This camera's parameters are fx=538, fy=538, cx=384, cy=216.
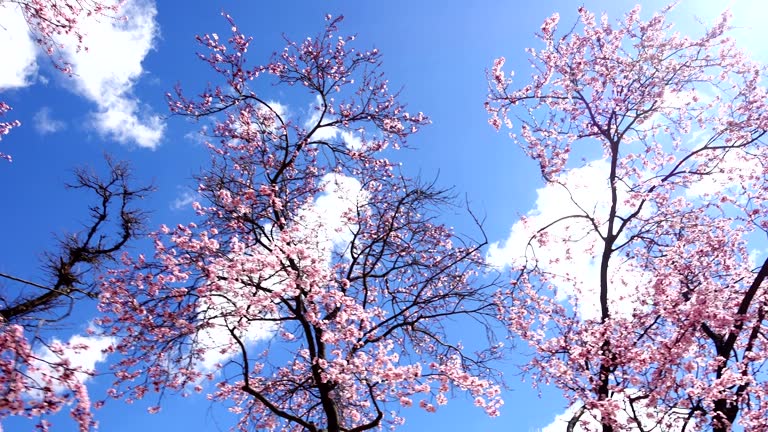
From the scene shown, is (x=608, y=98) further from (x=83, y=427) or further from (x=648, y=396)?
(x=83, y=427)

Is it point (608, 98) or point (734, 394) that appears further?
point (608, 98)

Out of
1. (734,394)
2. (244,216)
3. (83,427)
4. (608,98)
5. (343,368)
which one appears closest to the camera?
(83,427)

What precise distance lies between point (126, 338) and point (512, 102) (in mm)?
9226

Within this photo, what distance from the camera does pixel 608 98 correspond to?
11.2m

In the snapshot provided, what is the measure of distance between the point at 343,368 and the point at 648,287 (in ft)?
24.9

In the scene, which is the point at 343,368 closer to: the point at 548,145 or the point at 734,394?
the point at 734,394

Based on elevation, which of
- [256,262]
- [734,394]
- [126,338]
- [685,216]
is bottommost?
[734,394]

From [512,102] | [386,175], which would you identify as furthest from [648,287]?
[386,175]

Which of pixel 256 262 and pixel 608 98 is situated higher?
pixel 608 98

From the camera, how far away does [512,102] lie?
40.2 feet

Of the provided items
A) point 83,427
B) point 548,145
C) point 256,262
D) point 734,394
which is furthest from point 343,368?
point 548,145

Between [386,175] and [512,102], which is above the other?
[512,102]

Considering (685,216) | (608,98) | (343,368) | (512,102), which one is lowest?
(343,368)

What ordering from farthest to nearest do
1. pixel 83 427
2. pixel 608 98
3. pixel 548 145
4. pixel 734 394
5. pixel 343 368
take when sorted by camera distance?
pixel 548 145 < pixel 608 98 < pixel 343 368 < pixel 734 394 < pixel 83 427
